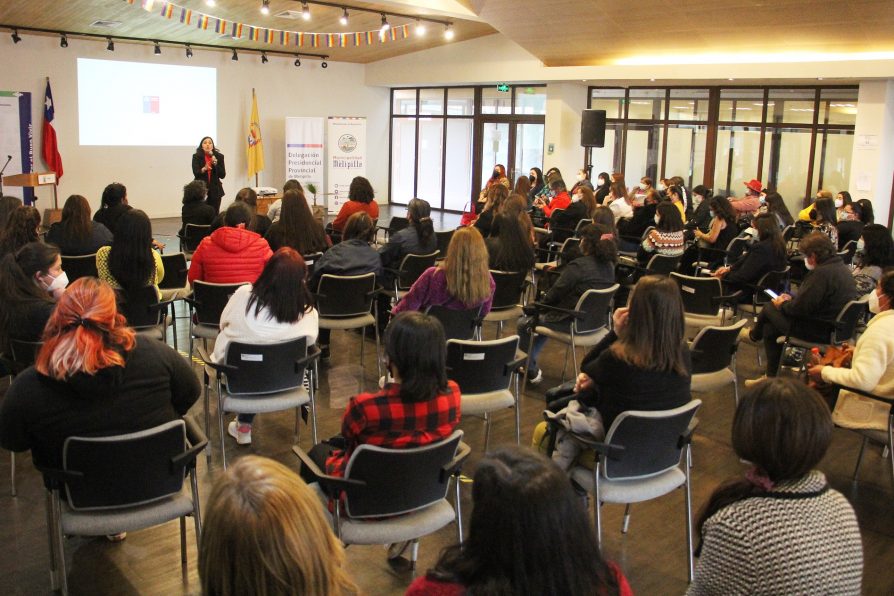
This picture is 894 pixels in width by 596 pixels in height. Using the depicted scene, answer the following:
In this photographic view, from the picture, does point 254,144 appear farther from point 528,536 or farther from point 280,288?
point 528,536


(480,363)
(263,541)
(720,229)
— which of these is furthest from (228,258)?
(720,229)

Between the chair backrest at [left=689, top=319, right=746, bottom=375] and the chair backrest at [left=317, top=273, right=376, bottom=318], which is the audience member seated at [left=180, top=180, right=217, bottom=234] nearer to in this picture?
the chair backrest at [left=317, top=273, right=376, bottom=318]

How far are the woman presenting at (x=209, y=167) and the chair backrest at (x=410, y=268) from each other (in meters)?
6.14

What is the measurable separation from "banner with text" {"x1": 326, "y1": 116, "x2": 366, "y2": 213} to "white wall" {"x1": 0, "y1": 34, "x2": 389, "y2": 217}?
3.37 ft

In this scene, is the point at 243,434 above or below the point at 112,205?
below

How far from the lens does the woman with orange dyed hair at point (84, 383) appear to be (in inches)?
112

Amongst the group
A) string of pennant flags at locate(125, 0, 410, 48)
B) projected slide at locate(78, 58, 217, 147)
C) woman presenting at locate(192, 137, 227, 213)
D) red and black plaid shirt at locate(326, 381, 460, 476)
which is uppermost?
string of pennant flags at locate(125, 0, 410, 48)

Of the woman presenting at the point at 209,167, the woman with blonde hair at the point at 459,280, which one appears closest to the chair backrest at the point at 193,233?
the woman presenting at the point at 209,167

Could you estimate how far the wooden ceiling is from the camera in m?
11.8

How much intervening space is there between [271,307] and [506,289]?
241 centimetres

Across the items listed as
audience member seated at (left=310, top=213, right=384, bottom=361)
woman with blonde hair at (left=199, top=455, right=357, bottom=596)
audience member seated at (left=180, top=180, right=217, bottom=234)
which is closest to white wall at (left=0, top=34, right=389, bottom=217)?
audience member seated at (left=180, top=180, right=217, bottom=234)

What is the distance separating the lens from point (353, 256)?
6227 mm

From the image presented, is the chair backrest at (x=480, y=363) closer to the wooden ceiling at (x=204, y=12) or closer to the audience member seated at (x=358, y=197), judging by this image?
the audience member seated at (x=358, y=197)

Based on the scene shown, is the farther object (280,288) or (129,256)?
(129,256)
